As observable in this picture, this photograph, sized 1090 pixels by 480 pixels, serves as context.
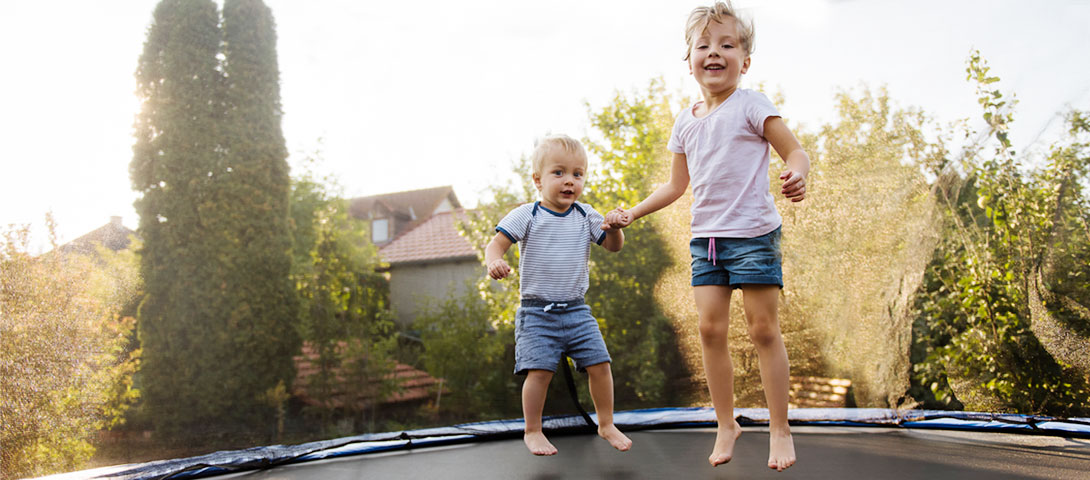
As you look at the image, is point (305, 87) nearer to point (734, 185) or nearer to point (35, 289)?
point (35, 289)

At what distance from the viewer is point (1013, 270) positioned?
2.20m

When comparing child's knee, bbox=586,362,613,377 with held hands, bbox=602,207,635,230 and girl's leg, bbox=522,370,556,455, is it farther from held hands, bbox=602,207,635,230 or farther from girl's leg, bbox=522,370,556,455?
held hands, bbox=602,207,635,230

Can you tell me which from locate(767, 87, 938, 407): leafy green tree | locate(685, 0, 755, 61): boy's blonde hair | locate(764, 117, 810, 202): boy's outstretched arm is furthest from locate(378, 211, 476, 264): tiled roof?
locate(764, 117, 810, 202): boy's outstretched arm

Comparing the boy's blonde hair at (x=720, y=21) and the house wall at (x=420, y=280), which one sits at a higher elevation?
the boy's blonde hair at (x=720, y=21)

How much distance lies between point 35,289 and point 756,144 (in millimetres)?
2170

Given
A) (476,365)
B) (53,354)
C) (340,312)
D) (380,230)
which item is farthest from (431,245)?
(53,354)

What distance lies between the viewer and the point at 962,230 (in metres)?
2.37

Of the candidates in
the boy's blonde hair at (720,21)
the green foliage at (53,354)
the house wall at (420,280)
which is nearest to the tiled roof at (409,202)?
the house wall at (420,280)

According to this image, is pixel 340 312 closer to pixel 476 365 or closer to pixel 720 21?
pixel 476 365

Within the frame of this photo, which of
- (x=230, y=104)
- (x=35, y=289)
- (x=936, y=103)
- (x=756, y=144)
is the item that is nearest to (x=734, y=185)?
(x=756, y=144)

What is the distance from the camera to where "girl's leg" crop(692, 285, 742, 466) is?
1.35 meters

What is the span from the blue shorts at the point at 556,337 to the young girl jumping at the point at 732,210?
32 cm

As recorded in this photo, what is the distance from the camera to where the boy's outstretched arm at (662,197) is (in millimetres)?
1493

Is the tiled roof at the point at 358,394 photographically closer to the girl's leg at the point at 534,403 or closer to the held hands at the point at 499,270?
the girl's leg at the point at 534,403
